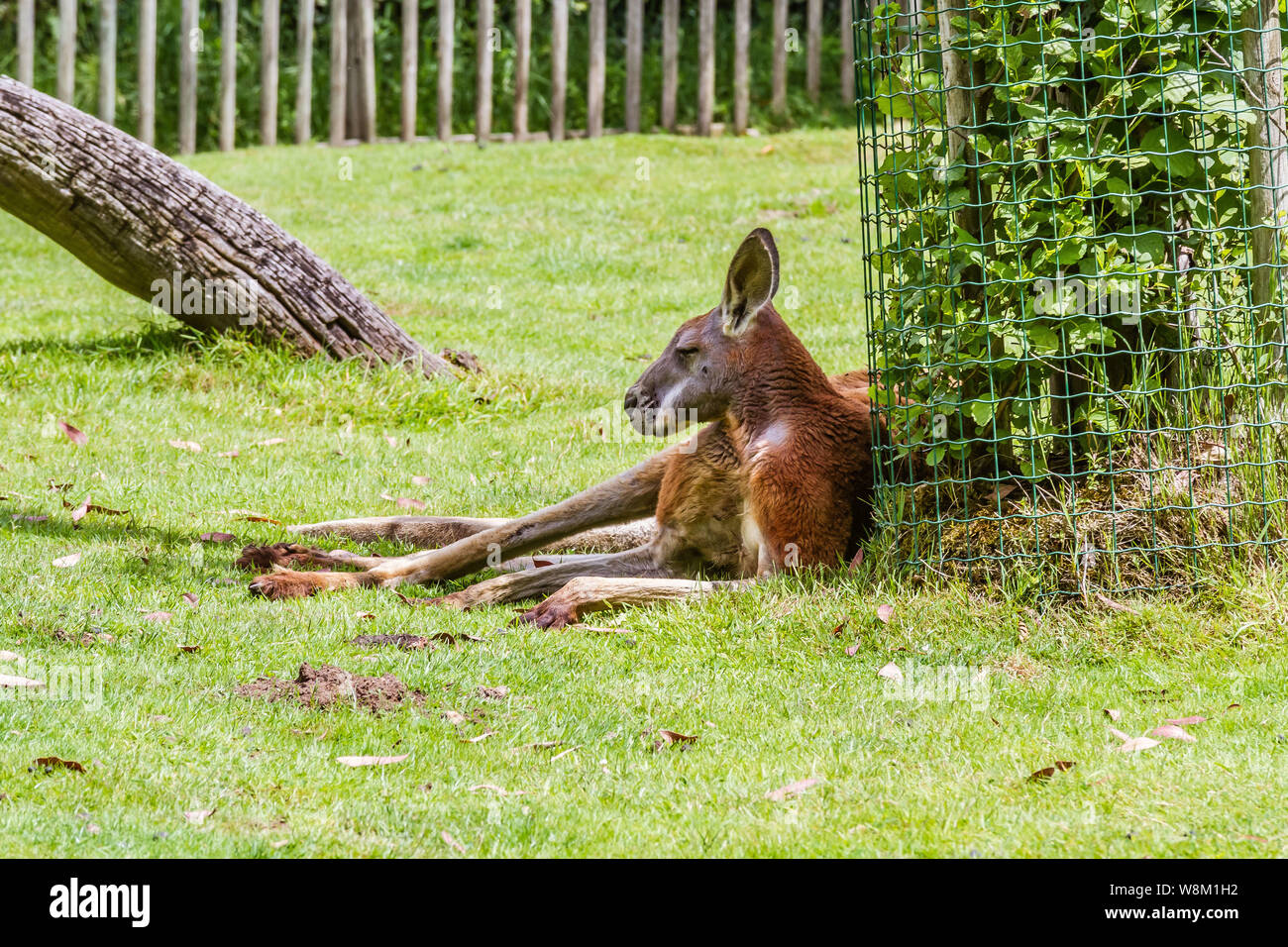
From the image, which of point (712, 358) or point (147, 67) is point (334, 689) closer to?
point (712, 358)

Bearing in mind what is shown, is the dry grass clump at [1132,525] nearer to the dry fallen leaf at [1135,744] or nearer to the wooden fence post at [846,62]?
the dry fallen leaf at [1135,744]

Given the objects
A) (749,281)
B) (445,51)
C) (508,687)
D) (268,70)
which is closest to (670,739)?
(508,687)

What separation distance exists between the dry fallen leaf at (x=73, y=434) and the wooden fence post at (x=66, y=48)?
27.8 ft

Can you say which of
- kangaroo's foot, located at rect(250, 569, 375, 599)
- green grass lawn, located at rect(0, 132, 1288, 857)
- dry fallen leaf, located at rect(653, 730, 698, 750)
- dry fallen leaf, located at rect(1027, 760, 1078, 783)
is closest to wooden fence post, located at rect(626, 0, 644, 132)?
green grass lawn, located at rect(0, 132, 1288, 857)

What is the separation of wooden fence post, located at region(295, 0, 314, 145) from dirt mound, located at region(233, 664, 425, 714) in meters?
12.6

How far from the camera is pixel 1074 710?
173 inches

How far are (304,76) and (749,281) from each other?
37.9 ft

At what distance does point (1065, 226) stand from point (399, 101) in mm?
13399

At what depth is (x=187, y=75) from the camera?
51.5 ft

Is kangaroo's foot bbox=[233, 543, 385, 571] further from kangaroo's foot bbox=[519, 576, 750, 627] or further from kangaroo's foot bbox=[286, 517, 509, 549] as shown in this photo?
kangaroo's foot bbox=[519, 576, 750, 627]

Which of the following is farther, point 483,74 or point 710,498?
point 483,74

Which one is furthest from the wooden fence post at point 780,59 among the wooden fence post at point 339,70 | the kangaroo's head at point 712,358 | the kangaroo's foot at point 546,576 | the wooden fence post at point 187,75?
the kangaroo's foot at point 546,576
